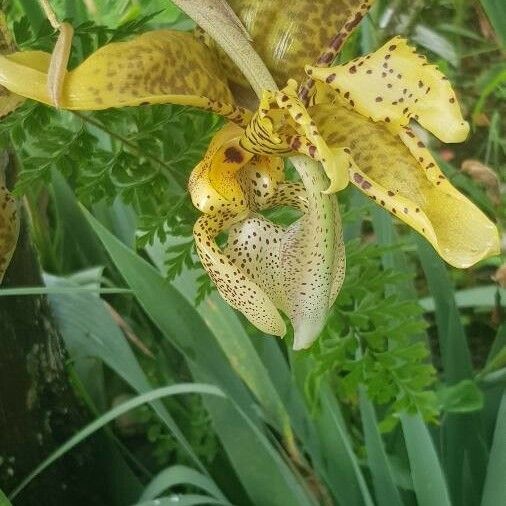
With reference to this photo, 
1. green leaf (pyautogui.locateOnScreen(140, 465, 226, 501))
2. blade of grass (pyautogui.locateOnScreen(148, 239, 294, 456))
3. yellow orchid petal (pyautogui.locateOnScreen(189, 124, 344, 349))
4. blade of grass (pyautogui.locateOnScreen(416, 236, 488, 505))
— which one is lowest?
blade of grass (pyautogui.locateOnScreen(416, 236, 488, 505))

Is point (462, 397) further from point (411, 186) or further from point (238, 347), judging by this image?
point (411, 186)

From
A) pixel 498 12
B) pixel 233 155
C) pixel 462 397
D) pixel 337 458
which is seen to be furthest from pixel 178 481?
pixel 498 12

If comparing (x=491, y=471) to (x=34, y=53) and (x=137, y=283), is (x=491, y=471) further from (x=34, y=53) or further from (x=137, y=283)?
(x=34, y=53)

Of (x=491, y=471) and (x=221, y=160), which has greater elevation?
(x=221, y=160)

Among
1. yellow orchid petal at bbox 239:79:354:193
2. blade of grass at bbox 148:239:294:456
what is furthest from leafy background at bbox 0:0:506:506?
yellow orchid petal at bbox 239:79:354:193

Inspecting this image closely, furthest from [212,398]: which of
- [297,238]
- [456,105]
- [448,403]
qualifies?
[456,105]

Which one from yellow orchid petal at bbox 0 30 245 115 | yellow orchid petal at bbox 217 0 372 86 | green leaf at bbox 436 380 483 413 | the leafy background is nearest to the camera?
yellow orchid petal at bbox 0 30 245 115

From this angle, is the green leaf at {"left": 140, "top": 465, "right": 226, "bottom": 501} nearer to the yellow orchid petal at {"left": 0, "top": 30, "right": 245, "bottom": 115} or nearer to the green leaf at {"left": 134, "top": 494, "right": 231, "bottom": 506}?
the green leaf at {"left": 134, "top": 494, "right": 231, "bottom": 506}
